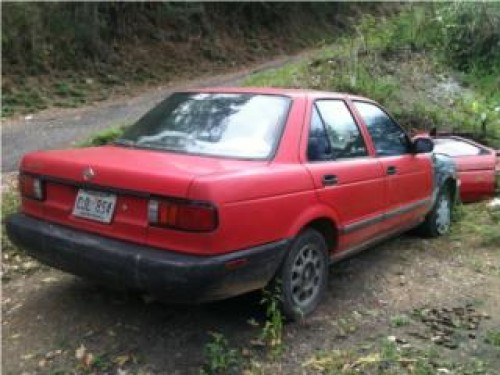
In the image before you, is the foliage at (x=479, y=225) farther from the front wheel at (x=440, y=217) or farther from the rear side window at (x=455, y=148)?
the rear side window at (x=455, y=148)

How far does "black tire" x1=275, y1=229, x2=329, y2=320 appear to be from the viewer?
14.5 feet

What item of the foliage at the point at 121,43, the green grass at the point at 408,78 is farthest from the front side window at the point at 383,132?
the foliage at the point at 121,43

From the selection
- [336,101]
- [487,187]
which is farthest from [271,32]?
[336,101]

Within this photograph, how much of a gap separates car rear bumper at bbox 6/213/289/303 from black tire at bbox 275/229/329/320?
0.52ft

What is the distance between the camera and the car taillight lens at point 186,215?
3.85 m

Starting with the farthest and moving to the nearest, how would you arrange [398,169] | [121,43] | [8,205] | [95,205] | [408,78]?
[121,43], [408,78], [8,205], [398,169], [95,205]

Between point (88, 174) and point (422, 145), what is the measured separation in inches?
126

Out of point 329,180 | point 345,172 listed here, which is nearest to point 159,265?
point 329,180

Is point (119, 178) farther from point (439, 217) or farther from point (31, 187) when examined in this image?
point (439, 217)

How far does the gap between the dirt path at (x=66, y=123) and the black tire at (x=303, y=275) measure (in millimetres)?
5578

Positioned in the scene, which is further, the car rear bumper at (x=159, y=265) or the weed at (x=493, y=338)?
the weed at (x=493, y=338)

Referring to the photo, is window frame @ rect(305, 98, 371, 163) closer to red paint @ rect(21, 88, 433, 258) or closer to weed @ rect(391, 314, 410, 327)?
red paint @ rect(21, 88, 433, 258)

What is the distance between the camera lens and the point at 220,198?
388 centimetres

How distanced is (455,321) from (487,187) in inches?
199
